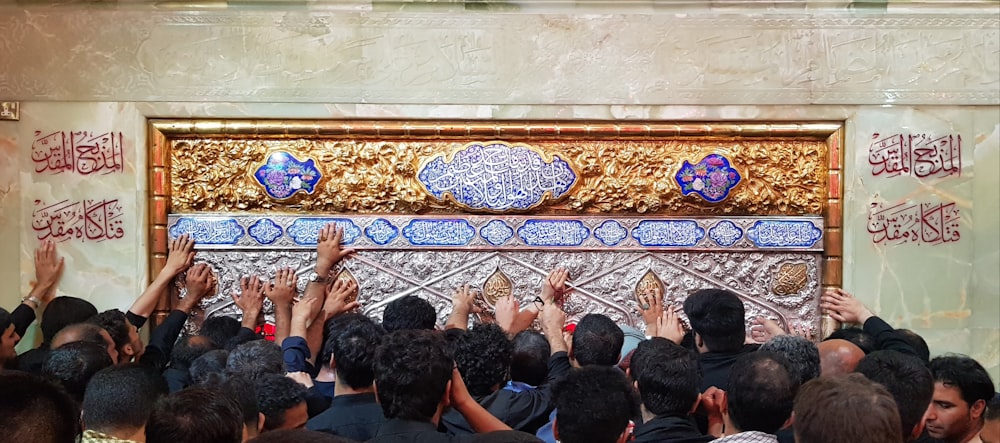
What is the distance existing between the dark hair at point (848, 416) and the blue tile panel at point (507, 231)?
3.44m

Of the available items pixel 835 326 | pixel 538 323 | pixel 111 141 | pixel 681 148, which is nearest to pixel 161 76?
pixel 111 141

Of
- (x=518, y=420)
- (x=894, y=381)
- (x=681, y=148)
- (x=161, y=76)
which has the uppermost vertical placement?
(x=161, y=76)

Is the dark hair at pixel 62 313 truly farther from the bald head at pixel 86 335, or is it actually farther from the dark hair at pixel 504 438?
the dark hair at pixel 504 438

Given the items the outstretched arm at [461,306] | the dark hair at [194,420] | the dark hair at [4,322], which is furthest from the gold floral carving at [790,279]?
the dark hair at [194,420]

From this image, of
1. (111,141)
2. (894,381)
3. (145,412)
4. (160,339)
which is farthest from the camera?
(111,141)

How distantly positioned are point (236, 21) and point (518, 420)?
3211mm

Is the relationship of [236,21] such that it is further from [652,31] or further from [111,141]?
[652,31]

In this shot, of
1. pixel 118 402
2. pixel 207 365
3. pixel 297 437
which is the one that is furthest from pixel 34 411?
pixel 207 365

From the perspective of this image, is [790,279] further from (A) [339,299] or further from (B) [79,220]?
(B) [79,220]

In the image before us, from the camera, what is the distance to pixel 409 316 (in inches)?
164

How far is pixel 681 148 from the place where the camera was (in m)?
5.54

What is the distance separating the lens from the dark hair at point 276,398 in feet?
8.79

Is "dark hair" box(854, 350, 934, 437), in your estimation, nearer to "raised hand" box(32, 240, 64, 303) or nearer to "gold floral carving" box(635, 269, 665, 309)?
"gold floral carving" box(635, 269, 665, 309)

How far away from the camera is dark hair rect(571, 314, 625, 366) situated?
3789 mm
